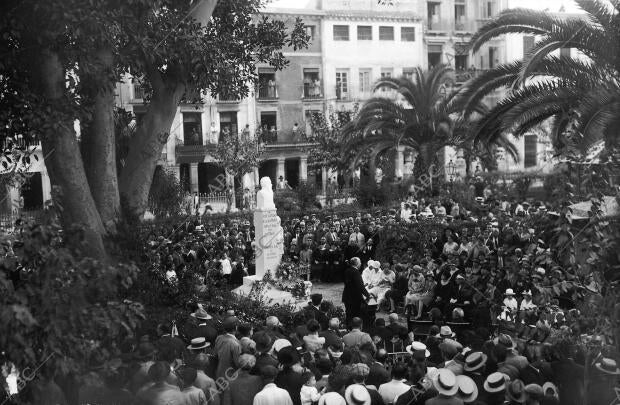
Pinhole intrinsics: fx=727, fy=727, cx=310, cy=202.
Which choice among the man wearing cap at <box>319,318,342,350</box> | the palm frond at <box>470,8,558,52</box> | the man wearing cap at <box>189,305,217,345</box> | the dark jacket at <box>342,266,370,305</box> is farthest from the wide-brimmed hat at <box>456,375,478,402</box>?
the palm frond at <box>470,8,558,52</box>

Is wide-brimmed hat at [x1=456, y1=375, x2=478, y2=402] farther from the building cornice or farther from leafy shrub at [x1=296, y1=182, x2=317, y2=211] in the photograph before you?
the building cornice

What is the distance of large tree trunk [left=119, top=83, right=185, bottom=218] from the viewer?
10.6 meters

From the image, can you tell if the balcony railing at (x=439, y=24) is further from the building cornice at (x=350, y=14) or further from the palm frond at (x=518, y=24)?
the palm frond at (x=518, y=24)

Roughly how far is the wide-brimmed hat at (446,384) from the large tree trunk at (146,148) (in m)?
5.45

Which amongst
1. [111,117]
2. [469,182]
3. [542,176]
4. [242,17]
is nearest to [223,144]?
[469,182]

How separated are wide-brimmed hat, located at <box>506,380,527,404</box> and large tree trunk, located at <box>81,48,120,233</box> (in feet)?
19.3

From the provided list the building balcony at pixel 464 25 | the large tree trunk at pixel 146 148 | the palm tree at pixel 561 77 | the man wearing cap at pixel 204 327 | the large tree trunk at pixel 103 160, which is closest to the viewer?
the man wearing cap at pixel 204 327

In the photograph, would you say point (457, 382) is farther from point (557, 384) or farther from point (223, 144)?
point (223, 144)

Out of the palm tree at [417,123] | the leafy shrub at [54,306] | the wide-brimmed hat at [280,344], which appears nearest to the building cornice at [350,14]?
the palm tree at [417,123]

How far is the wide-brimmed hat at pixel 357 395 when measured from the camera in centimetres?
658

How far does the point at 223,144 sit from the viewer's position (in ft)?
110

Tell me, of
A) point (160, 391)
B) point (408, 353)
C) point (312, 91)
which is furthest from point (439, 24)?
point (160, 391)

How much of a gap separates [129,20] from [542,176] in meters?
5.52

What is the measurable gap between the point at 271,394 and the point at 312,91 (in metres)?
36.0
